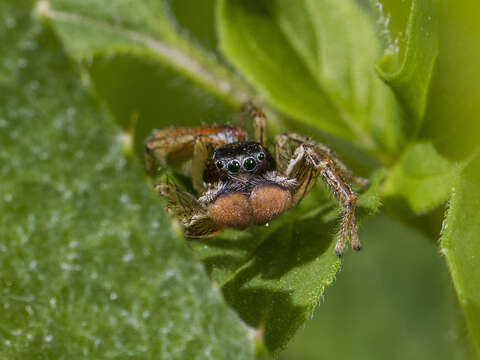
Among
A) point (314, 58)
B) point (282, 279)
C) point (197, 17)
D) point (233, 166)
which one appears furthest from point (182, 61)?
point (282, 279)

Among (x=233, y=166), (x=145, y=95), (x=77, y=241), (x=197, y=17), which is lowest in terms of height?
(x=145, y=95)

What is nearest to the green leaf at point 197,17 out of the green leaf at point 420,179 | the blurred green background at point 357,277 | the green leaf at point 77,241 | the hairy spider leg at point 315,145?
the blurred green background at point 357,277

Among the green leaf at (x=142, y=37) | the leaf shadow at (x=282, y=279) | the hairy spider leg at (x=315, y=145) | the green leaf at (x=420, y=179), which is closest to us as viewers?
the leaf shadow at (x=282, y=279)

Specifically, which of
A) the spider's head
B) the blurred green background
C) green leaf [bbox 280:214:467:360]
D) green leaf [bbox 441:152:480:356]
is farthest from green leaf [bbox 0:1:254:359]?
green leaf [bbox 280:214:467:360]

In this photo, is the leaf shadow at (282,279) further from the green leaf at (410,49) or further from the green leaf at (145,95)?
the green leaf at (145,95)

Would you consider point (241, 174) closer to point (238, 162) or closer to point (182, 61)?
point (238, 162)

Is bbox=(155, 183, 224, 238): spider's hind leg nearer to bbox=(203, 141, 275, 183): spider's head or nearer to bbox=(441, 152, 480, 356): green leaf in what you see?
bbox=(203, 141, 275, 183): spider's head

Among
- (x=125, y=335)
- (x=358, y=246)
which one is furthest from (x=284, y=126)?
(x=125, y=335)
